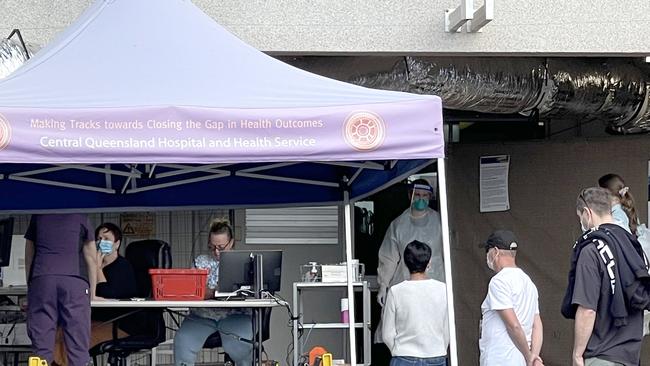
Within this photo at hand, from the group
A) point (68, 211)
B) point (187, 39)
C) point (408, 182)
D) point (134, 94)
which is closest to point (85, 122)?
point (134, 94)

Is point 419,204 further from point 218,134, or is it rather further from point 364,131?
point 218,134

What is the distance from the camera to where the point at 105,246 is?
8250 mm

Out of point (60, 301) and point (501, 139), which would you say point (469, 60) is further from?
point (60, 301)

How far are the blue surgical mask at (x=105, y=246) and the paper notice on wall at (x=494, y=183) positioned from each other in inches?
136

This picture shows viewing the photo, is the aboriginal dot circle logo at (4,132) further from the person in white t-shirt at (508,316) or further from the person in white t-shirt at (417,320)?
the person in white t-shirt at (508,316)

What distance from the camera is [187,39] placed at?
583 centimetres

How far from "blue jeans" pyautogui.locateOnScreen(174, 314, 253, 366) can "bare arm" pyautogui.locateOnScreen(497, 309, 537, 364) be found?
2207 mm

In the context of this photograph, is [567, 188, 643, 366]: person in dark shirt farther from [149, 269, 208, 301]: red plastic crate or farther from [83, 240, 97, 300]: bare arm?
[83, 240, 97, 300]: bare arm

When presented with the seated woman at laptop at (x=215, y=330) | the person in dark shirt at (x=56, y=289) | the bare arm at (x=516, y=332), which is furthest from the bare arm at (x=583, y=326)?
the person in dark shirt at (x=56, y=289)

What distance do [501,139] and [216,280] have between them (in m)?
3.74

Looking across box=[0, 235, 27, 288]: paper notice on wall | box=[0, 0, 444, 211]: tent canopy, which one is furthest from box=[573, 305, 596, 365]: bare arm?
box=[0, 235, 27, 288]: paper notice on wall

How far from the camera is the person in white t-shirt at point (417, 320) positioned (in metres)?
6.83

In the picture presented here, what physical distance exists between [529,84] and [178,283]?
306 centimetres

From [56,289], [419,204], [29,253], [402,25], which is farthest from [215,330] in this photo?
[402,25]
